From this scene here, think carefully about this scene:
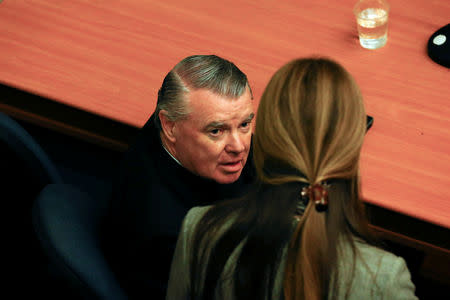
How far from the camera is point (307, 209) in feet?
3.11

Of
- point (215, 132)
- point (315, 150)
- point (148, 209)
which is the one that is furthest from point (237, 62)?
point (315, 150)

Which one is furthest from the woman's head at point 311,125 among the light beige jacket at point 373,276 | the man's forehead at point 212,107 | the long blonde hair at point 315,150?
the man's forehead at point 212,107

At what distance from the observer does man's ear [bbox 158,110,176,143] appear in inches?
54.8

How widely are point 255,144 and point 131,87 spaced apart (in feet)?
2.42

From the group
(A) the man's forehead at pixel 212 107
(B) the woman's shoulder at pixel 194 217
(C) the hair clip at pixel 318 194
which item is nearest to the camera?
(C) the hair clip at pixel 318 194

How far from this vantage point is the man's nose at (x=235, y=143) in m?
1.39

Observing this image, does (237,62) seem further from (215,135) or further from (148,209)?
(148,209)

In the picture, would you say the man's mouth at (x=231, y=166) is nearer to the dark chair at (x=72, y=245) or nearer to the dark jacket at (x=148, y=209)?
the dark jacket at (x=148, y=209)

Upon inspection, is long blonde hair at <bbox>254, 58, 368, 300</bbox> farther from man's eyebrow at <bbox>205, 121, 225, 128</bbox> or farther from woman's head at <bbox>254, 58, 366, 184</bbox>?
man's eyebrow at <bbox>205, 121, 225, 128</bbox>

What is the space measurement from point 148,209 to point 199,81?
320 millimetres

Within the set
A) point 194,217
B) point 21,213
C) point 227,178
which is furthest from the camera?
point 21,213

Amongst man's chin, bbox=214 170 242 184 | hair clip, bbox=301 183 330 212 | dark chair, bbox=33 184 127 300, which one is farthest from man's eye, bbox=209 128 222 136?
hair clip, bbox=301 183 330 212

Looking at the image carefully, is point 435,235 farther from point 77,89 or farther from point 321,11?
point 77,89

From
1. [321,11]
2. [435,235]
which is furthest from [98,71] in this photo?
[435,235]
